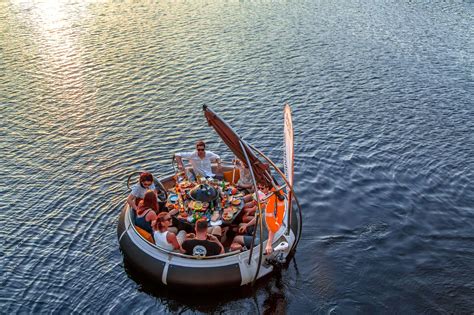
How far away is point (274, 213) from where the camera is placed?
15.9m

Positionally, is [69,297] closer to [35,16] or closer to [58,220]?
[58,220]

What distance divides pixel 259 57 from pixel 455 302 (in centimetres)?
2369

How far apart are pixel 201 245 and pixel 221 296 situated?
70.2 inches

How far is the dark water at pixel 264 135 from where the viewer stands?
15805mm

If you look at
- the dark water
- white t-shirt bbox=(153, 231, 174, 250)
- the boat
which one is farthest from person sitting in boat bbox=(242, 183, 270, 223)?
white t-shirt bbox=(153, 231, 174, 250)

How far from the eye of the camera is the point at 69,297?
1538 centimetres

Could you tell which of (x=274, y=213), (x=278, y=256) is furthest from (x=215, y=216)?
(x=278, y=256)

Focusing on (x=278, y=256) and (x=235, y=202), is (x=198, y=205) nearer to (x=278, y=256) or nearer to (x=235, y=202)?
(x=235, y=202)

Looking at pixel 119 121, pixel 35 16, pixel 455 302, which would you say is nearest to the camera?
pixel 455 302

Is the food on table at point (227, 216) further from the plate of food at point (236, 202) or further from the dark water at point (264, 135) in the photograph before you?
the dark water at point (264, 135)

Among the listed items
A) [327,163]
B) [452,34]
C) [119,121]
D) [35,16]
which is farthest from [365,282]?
[35,16]

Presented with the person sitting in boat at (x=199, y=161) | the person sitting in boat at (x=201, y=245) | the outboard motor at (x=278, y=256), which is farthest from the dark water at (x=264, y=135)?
the person sitting in boat at (x=199, y=161)

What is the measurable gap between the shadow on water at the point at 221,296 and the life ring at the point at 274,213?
1.27 meters

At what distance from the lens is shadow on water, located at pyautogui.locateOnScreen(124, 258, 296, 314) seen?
1480 centimetres
